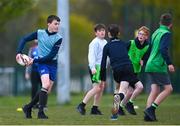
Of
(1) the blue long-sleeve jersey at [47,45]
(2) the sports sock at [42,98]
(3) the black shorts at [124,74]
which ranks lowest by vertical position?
(2) the sports sock at [42,98]

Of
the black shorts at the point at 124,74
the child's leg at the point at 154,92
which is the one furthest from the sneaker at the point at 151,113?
the black shorts at the point at 124,74

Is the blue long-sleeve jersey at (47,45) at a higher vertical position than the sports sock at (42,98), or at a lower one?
higher

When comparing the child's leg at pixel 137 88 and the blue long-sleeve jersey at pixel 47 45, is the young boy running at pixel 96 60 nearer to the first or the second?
the child's leg at pixel 137 88

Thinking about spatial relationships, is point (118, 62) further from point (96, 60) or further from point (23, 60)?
point (96, 60)

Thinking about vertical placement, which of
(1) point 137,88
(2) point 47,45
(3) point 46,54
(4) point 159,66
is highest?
(2) point 47,45


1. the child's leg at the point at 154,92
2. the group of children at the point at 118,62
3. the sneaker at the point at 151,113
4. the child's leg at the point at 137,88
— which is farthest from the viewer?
the child's leg at the point at 137,88

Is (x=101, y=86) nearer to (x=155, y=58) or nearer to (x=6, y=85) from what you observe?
(x=155, y=58)

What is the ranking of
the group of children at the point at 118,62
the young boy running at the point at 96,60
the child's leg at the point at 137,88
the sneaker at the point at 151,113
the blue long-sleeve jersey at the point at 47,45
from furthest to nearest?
1. the young boy running at the point at 96,60
2. the child's leg at the point at 137,88
3. the blue long-sleeve jersey at the point at 47,45
4. the group of children at the point at 118,62
5. the sneaker at the point at 151,113

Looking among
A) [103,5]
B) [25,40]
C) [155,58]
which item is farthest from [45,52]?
[103,5]

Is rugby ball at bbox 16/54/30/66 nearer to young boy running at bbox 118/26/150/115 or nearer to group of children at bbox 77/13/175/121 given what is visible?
group of children at bbox 77/13/175/121

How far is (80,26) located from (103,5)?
121 inches

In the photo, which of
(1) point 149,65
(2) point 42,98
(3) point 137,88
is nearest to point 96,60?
(3) point 137,88

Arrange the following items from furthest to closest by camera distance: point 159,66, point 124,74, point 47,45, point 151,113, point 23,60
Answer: point 47,45
point 124,74
point 159,66
point 23,60
point 151,113

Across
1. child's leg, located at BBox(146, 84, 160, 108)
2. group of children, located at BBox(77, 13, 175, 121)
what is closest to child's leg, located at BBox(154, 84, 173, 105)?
group of children, located at BBox(77, 13, 175, 121)
